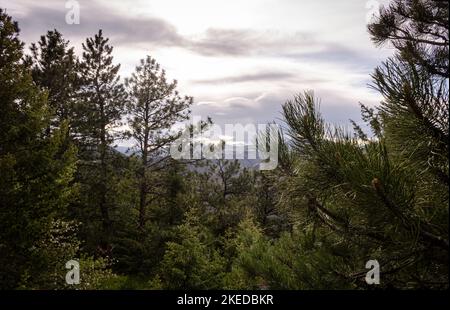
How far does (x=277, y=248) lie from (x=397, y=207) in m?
3.91

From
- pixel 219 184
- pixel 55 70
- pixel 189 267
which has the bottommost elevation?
pixel 189 267

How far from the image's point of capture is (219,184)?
90.5 feet

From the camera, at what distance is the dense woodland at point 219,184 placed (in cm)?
344

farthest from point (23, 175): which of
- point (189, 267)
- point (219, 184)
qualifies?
point (219, 184)

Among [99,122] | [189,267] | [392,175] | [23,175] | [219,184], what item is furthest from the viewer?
[219,184]

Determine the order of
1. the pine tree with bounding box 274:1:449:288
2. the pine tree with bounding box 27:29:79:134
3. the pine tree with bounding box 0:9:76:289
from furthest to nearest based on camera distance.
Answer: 1. the pine tree with bounding box 27:29:79:134
2. the pine tree with bounding box 0:9:76:289
3. the pine tree with bounding box 274:1:449:288

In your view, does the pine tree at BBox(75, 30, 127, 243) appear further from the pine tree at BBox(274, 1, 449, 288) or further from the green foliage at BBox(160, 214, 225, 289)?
the pine tree at BBox(274, 1, 449, 288)

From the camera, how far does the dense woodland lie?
3441mm

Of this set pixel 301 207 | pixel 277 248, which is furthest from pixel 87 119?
pixel 301 207

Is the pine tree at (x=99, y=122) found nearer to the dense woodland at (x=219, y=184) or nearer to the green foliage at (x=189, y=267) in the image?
the dense woodland at (x=219, y=184)

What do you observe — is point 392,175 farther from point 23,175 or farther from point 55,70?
point 55,70

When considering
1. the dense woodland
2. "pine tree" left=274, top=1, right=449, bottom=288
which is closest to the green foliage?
the dense woodland
